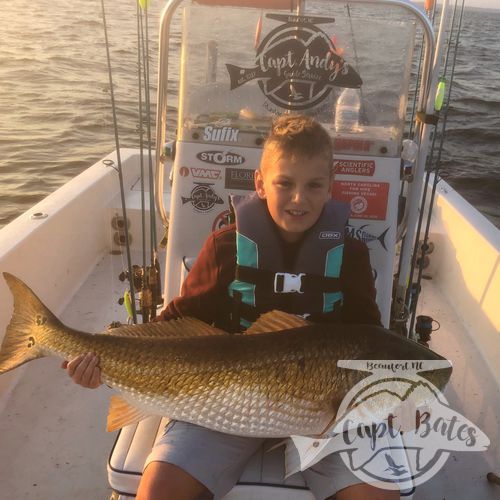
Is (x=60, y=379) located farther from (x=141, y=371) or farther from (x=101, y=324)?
(x=141, y=371)

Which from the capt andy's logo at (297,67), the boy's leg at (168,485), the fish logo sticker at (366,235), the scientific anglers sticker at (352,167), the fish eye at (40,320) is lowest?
the boy's leg at (168,485)

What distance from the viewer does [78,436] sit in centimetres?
329

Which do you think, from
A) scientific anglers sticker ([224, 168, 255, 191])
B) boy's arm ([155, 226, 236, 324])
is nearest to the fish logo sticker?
scientific anglers sticker ([224, 168, 255, 191])

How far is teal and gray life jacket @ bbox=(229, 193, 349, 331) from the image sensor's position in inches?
104

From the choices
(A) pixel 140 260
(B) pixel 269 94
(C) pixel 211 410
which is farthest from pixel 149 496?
(A) pixel 140 260

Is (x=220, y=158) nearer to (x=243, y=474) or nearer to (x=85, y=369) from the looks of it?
(x=85, y=369)

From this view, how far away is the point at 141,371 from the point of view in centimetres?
228

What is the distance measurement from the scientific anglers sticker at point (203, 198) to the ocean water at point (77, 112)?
16.5 ft

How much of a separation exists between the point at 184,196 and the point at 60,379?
4.94ft

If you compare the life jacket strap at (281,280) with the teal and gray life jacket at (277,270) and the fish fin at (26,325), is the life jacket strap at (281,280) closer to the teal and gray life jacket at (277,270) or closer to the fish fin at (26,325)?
the teal and gray life jacket at (277,270)

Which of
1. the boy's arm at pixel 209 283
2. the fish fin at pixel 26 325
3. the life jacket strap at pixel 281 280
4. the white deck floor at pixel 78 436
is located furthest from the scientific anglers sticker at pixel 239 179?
the white deck floor at pixel 78 436

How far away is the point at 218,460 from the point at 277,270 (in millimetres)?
881

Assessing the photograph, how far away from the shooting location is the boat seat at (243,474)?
7.23ft

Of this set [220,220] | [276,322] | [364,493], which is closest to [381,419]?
[364,493]
